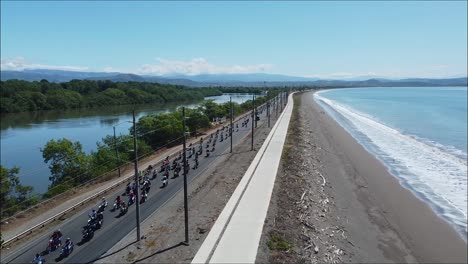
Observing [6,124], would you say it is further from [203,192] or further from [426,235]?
[426,235]

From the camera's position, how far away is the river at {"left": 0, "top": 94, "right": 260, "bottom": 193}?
46.4 m

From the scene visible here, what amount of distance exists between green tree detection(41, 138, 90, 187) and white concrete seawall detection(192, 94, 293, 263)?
16809 millimetres

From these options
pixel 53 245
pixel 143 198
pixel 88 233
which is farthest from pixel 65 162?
pixel 53 245

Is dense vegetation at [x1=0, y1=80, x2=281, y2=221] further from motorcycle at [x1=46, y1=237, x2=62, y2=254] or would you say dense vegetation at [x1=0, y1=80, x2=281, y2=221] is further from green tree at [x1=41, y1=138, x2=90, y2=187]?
motorcycle at [x1=46, y1=237, x2=62, y2=254]

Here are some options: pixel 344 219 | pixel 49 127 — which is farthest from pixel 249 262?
pixel 49 127

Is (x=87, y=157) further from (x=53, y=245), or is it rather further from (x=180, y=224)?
(x=180, y=224)

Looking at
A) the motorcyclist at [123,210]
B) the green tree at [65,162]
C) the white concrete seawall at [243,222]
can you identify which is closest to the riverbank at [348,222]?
the white concrete seawall at [243,222]

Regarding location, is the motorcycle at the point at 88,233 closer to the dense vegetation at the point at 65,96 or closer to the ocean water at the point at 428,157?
the ocean water at the point at 428,157

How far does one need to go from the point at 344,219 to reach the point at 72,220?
17.8 m

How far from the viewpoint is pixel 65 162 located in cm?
3875

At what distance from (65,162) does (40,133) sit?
127 ft

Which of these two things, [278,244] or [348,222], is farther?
[348,222]

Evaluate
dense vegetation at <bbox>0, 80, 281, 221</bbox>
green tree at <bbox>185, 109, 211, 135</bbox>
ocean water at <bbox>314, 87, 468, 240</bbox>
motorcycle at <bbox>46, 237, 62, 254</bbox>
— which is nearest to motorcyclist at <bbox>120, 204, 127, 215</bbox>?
dense vegetation at <bbox>0, 80, 281, 221</bbox>

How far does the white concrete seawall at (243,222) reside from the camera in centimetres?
1723
